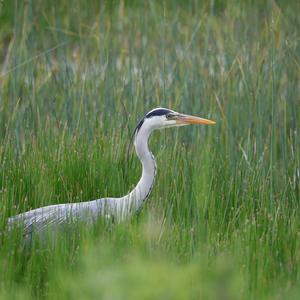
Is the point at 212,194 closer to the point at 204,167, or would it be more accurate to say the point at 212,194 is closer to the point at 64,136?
the point at 204,167

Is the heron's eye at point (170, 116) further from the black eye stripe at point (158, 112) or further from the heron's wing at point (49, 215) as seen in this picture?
the heron's wing at point (49, 215)

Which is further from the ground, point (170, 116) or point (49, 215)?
point (170, 116)

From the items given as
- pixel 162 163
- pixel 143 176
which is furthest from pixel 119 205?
pixel 162 163

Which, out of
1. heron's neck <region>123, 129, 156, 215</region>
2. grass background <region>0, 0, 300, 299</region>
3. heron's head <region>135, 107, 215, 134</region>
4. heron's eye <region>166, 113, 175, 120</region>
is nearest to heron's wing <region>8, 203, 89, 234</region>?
grass background <region>0, 0, 300, 299</region>

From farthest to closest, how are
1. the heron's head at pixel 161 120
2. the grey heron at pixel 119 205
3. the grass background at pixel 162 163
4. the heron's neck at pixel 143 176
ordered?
the heron's head at pixel 161 120, the heron's neck at pixel 143 176, the grey heron at pixel 119 205, the grass background at pixel 162 163

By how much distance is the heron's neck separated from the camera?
453 cm

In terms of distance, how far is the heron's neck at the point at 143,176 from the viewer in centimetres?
453

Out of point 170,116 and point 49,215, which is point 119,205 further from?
point 170,116

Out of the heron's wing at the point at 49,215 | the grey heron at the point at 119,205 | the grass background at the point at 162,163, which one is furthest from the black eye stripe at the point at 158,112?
the heron's wing at the point at 49,215

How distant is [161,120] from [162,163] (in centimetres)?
24

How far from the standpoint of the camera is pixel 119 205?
14.5ft

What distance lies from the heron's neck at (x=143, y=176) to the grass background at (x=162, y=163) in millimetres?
90

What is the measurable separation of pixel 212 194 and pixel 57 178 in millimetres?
968

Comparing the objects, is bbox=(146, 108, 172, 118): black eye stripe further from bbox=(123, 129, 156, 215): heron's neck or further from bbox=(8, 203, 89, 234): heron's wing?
bbox=(8, 203, 89, 234): heron's wing
